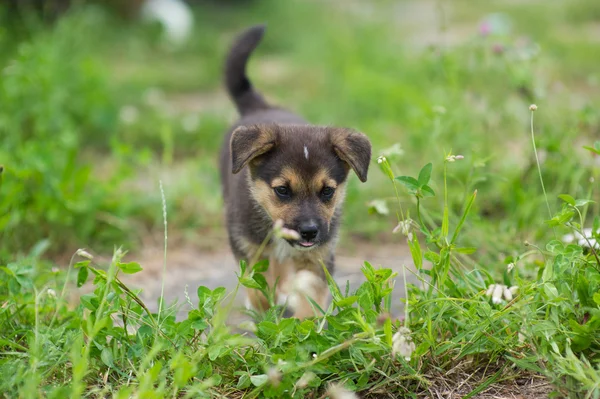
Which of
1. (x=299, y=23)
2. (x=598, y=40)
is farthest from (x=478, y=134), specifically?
(x=299, y=23)

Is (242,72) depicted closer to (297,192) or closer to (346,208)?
(346,208)

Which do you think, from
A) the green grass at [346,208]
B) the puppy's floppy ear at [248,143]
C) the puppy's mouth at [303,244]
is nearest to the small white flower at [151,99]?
the green grass at [346,208]

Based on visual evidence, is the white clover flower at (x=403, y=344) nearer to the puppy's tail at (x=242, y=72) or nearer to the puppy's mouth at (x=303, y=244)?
the puppy's mouth at (x=303, y=244)

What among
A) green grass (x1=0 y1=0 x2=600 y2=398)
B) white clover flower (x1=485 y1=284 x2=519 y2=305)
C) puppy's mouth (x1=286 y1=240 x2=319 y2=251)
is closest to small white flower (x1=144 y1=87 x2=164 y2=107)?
green grass (x1=0 y1=0 x2=600 y2=398)

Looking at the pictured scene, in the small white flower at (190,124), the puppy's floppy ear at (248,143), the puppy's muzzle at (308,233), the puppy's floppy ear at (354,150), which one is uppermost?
the puppy's floppy ear at (248,143)

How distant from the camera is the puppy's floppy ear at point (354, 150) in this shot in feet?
11.8

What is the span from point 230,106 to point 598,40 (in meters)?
5.09

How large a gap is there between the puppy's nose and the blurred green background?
0.36 m

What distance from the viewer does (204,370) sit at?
106 inches

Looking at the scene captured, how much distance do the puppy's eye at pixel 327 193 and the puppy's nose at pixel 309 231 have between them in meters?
0.28

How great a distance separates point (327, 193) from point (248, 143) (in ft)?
1.58

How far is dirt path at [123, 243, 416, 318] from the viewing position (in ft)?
14.0

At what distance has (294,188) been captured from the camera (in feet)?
11.8

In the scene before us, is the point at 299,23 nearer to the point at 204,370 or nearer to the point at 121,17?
the point at 121,17
